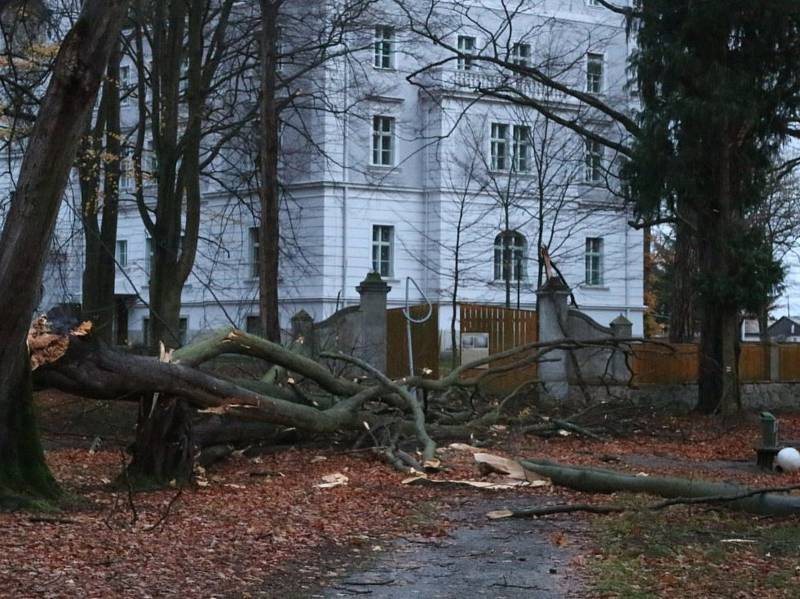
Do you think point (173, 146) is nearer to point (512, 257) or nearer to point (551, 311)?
point (551, 311)

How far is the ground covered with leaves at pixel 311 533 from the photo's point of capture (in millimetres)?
8258

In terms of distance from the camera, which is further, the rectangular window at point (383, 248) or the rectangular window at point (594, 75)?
the rectangular window at point (383, 248)

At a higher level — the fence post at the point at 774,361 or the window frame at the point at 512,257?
the window frame at the point at 512,257

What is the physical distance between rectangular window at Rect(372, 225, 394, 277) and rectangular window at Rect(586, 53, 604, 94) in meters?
8.54

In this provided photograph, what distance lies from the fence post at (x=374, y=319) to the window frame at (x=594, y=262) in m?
25.5

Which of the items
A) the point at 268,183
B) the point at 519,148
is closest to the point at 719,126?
the point at 268,183

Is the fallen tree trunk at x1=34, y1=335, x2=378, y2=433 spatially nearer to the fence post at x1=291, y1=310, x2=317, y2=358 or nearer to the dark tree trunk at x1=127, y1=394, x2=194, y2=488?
the dark tree trunk at x1=127, y1=394, x2=194, y2=488

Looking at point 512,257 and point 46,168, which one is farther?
point 512,257

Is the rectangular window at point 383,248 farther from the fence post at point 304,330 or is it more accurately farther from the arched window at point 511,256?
the fence post at point 304,330

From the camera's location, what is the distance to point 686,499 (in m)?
10.7

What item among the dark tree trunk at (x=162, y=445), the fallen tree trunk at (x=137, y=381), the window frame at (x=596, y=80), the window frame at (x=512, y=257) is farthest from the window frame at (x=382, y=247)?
the dark tree trunk at (x=162, y=445)

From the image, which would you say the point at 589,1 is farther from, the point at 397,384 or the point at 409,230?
the point at 397,384

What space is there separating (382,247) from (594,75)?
10.4 meters

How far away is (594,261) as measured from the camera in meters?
50.7
